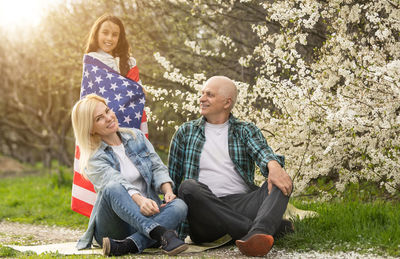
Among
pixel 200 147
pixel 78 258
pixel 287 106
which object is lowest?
pixel 78 258

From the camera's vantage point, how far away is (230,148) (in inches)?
166

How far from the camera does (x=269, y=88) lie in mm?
4914

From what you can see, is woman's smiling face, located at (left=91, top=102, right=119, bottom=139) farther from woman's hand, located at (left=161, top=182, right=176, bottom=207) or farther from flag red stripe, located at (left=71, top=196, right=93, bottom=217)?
flag red stripe, located at (left=71, top=196, right=93, bottom=217)

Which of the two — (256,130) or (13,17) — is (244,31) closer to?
(256,130)

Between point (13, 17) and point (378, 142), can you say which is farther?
point (13, 17)

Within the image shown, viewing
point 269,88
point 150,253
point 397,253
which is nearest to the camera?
point 397,253

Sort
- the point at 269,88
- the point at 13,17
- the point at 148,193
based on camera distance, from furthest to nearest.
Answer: the point at 13,17 < the point at 269,88 < the point at 148,193

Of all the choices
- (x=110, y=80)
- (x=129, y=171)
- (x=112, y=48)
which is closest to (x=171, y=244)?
(x=129, y=171)

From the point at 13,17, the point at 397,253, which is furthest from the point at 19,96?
the point at 397,253

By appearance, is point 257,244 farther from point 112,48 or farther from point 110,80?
point 112,48

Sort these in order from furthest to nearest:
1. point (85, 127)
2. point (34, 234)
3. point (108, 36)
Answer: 1. point (34, 234)
2. point (108, 36)
3. point (85, 127)

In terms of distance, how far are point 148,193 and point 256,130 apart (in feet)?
3.39

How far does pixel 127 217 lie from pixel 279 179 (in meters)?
1.13

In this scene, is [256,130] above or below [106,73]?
below
